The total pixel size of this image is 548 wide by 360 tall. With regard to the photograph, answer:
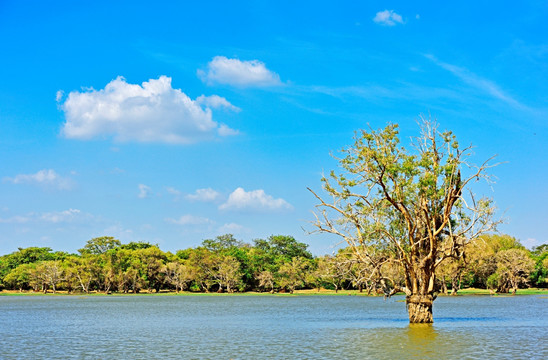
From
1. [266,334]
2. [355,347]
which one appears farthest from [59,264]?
[355,347]

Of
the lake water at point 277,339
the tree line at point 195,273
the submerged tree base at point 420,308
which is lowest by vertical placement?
the lake water at point 277,339

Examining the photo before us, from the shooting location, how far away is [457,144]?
36.8 meters

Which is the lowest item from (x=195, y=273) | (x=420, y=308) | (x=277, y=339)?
A: (x=277, y=339)

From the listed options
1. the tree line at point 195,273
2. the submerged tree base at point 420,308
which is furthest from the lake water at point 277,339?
the tree line at point 195,273

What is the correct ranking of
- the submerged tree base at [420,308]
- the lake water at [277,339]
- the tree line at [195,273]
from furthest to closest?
the tree line at [195,273]
the submerged tree base at [420,308]
the lake water at [277,339]

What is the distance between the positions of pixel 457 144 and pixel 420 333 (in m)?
12.0

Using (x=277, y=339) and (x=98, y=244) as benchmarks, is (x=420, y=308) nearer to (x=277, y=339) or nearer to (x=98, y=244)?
(x=277, y=339)

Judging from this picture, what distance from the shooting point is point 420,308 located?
3794 cm

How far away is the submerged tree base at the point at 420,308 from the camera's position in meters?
37.4

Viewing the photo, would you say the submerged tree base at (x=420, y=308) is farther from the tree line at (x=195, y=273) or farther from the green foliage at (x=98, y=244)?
the green foliage at (x=98, y=244)

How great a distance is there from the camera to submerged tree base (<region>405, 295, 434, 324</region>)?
123 feet

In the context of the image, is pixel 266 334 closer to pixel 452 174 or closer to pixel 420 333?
pixel 420 333

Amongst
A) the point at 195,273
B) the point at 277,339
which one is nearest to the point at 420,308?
the point at 277,339

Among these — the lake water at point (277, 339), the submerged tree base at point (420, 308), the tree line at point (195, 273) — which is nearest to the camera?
the lake water at point (277, 339)
